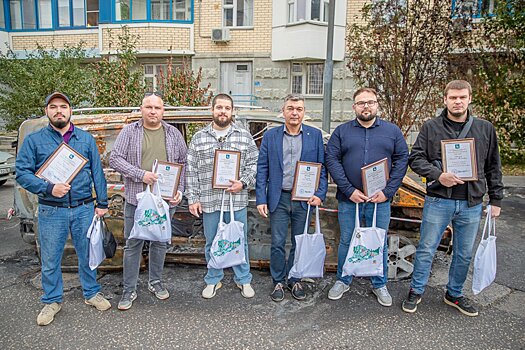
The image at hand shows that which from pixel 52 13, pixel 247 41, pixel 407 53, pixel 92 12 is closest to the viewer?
pixel 407 53

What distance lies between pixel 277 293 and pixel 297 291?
193mm

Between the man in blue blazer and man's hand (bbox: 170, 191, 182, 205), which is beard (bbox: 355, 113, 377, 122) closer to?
the man in blue blazer

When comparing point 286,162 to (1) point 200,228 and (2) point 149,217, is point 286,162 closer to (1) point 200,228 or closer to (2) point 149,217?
(2) point 149,217

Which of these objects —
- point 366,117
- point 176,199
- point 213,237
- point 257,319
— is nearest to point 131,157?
point 176,199

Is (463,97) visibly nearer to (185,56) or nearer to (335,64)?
(335,64)

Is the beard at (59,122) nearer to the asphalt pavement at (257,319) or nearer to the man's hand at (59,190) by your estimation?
the man's hand at (59,190)

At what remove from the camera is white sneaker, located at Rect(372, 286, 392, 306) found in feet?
13.0

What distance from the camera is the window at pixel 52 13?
58.3ft

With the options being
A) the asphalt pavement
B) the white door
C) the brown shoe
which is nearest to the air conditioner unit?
the white door

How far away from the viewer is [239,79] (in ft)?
53.2

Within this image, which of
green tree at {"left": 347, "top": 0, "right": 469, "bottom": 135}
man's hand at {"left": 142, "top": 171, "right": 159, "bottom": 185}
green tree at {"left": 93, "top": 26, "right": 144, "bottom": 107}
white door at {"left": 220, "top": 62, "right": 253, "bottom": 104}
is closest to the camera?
man's hand at {"left": 142, "top": 171, "right": 159, "bottom": 185}

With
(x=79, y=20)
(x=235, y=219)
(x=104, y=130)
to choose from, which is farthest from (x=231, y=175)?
(x=79, y=20)

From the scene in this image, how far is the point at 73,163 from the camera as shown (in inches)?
137

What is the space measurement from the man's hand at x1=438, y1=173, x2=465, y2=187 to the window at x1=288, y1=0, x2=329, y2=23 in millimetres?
12358
